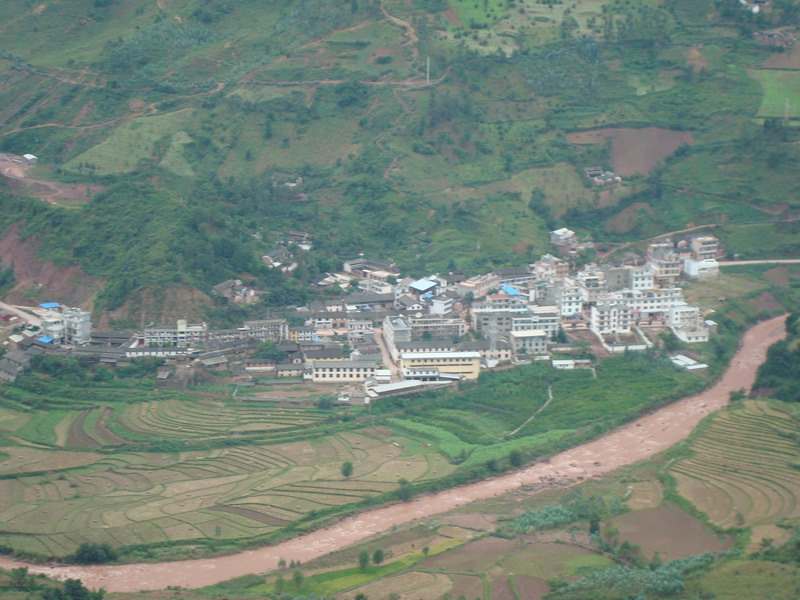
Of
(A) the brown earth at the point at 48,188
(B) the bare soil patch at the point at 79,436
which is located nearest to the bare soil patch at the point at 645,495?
(B) the bare soil patch at the point at 79,436

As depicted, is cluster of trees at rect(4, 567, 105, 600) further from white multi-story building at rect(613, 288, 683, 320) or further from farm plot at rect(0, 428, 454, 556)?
white multi-story building at rect(613, 288, 683, 320)

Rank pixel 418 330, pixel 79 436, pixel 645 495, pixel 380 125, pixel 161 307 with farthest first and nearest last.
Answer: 1. pixel 380 125
2. pixel 418 330
3. pixel 161 307
4. pixel 79 436
5. pixel 645 495

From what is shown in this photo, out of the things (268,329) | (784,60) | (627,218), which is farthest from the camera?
(784,60)

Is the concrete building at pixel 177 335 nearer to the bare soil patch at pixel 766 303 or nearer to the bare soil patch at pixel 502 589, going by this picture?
the bare soil patch at pixel 502 589

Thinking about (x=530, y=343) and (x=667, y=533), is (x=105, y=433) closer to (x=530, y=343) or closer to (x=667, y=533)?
(x=530, y=343)

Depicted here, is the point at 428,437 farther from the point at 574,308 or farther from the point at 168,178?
the point at 168,178

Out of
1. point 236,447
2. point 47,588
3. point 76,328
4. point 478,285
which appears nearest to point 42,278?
point 76,328

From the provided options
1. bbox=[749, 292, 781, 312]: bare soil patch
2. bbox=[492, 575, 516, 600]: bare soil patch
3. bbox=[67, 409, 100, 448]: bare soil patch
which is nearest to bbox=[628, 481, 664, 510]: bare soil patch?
bbox=[492, 575, 516, 600]: bare soil patch
